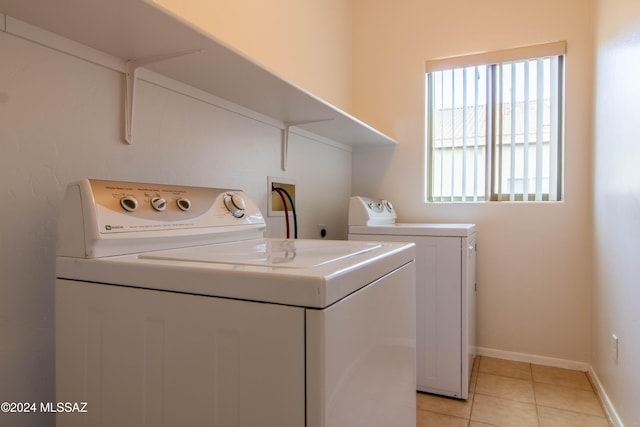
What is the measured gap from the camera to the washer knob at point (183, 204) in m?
1.08

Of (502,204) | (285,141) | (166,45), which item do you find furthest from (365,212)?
(166,45)

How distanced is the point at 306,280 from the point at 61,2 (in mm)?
805

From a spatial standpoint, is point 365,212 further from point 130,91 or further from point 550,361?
point 550,361

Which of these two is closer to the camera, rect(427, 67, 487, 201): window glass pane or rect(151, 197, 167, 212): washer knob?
rect(151, 197, 167, 212): washer knob

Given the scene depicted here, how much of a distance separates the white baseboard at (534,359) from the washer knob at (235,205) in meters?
2.10

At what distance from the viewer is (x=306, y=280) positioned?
0.63m

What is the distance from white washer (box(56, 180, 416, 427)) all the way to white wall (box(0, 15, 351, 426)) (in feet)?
0.47

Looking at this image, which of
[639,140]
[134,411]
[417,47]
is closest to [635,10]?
[639,140]

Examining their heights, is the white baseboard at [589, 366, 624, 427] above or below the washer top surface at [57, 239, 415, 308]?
below

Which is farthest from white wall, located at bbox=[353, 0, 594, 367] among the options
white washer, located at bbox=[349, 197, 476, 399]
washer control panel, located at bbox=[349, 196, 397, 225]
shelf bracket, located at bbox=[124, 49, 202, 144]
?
shelf bracket, located at bbox=[124, 49, 202, 144]

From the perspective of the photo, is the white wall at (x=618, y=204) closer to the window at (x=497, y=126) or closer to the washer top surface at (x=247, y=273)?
the window at (x=497, y=126)

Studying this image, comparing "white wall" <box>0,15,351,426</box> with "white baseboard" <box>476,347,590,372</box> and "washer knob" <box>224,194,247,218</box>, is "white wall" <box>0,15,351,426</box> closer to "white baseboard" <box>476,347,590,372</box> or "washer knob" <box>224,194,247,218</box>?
"washer knob" <box>224,194,247,218</box>

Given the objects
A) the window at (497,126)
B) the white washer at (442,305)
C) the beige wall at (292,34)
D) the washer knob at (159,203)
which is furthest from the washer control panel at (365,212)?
the washer knob at (159,203)

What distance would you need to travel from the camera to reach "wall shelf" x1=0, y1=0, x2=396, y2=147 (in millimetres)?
864
